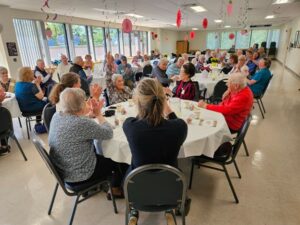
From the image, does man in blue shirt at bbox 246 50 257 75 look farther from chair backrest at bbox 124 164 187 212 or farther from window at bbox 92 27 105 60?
window at bbox 92 27 105 60

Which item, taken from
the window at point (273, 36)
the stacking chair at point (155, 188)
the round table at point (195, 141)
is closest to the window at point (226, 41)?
the window at point (273, 36)

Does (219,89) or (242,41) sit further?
(242,41)

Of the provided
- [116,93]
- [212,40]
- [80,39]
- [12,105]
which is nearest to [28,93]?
[12,105]

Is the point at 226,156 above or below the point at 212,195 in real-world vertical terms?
above

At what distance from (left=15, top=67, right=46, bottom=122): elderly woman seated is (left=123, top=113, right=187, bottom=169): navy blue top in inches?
112

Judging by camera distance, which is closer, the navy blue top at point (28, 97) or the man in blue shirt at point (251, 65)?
the navy blue top at point (28, 97)

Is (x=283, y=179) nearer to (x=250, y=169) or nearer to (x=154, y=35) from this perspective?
(x=250, y=169)

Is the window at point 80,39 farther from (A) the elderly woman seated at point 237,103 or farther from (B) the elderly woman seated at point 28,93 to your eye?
(A) the elderly woman seated at point 237,103

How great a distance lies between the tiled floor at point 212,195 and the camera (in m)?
1.88

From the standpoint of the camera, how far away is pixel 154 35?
48.8 ft

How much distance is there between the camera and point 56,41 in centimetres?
799

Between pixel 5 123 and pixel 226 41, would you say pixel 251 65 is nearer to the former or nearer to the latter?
pixel 5 123

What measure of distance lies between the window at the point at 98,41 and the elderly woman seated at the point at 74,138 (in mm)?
9389

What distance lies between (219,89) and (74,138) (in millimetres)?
3154
